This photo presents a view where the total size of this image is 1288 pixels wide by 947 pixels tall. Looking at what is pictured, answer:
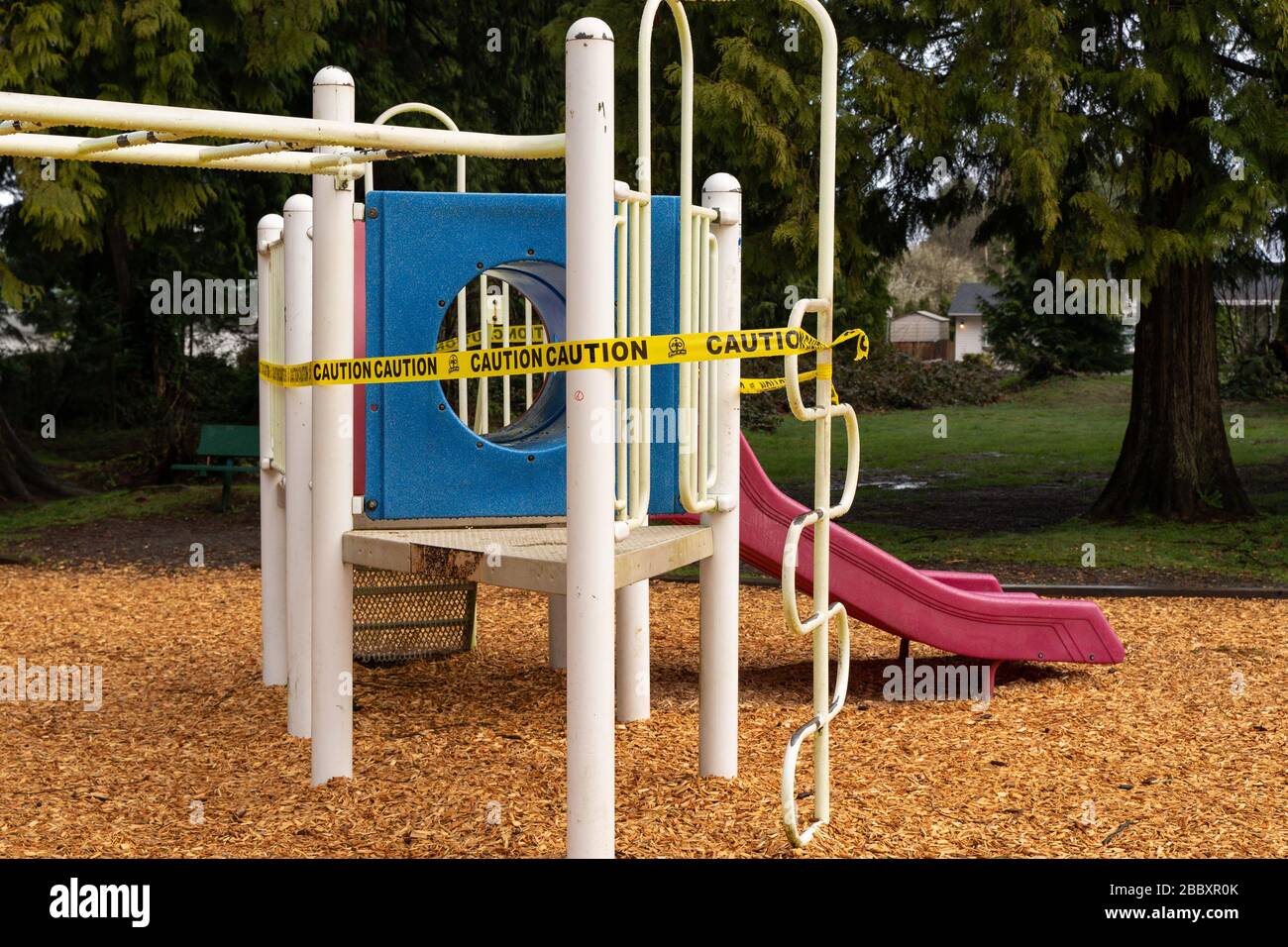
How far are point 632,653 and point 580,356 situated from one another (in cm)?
235

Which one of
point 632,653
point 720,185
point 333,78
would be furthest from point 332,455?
point 632,653

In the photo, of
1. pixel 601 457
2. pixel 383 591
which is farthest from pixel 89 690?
pixel 601 457

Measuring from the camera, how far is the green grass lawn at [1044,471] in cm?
1026

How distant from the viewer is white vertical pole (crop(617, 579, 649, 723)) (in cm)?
548

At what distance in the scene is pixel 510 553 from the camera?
13.0 ft

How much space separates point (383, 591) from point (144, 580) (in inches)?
152

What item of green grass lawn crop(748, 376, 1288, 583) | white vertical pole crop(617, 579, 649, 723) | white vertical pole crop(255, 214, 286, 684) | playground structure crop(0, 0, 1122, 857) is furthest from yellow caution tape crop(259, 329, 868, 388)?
green grass lawn crop(748, 376, 1288, 583)

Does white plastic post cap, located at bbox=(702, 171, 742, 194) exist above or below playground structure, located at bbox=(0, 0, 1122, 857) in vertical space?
above

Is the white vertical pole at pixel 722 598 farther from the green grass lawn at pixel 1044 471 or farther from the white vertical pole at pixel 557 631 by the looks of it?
the green grass lawn at pixel 1044 471

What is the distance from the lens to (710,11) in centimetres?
1045

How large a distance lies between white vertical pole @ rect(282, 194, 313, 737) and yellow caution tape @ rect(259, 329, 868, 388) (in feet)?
2.25

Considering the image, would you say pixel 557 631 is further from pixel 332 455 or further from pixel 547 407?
pixel 332 455

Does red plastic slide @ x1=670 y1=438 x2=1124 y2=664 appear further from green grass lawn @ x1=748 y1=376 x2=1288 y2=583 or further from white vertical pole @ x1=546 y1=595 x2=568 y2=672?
green grass lawn @ x1=748 y1=376 x2=1288 y2=583

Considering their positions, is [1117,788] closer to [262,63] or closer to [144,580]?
[144,580]
